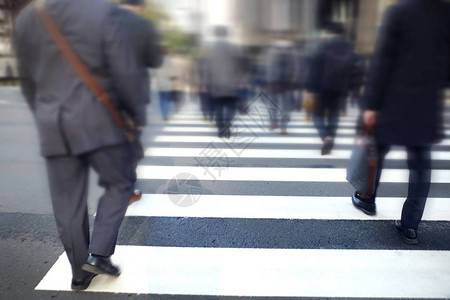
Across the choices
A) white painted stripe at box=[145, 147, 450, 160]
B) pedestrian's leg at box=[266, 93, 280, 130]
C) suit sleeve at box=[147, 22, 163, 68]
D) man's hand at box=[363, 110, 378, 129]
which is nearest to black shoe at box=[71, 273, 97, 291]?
suit sleeve at box=[147, 22, 163, 68]

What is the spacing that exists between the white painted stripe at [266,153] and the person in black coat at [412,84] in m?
2.64

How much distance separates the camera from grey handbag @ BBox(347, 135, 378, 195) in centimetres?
272

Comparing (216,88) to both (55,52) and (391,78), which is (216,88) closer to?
(391,78)

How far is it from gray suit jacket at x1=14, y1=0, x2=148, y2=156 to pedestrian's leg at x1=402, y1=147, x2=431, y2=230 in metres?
1.90

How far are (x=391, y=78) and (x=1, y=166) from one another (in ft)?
15.7

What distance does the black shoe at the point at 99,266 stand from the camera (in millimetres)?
1971

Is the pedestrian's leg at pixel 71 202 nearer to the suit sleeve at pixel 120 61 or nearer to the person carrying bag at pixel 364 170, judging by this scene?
the suit sleeve at pixel 120 61

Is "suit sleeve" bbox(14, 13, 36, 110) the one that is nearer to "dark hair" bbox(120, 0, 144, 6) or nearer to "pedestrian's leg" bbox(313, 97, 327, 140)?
"dark hair" bbox(120, 0, 144, 6)

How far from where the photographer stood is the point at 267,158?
4.97m

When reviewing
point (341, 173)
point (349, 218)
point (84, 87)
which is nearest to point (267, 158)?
point (341, 173)

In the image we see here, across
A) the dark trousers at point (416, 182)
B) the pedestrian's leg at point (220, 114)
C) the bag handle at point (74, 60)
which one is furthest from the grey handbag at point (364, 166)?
the pedestrian's leg at point (220, 114)

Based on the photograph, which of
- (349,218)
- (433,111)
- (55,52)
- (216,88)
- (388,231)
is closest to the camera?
(55,52)

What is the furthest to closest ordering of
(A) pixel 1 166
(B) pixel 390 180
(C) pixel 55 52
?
1. (A) pixel 1 166
2. (B) pixel 390 180
3. (C) pixel 55 52

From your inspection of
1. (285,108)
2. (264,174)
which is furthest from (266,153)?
(285,108)
